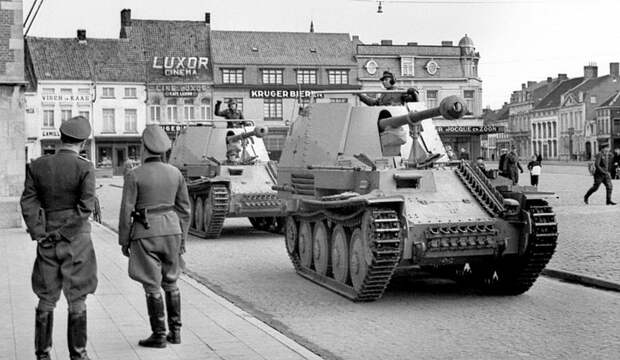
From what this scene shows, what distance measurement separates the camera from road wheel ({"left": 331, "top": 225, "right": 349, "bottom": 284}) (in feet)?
36.4

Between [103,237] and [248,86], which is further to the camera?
[248,86]

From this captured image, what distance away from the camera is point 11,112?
65.3ft

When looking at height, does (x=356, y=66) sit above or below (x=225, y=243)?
above

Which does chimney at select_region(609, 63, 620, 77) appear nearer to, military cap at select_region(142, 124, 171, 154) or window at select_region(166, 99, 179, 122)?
window at select_region(166, 99, 179, 122)

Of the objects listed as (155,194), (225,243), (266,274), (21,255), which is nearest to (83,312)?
(155,194)

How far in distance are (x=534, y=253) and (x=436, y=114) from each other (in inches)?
76.6

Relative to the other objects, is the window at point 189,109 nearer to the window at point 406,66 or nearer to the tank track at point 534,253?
the window at point 406,66

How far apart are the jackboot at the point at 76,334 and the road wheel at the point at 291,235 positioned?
21.5 ft

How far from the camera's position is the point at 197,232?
19.4 m

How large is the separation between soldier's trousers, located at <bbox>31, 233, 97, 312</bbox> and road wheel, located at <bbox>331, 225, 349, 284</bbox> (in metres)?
4.64

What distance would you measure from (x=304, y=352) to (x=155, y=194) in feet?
5.84

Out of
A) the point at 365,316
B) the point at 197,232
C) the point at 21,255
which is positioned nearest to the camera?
the point at 365,316

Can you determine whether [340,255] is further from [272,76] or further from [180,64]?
[272,76]

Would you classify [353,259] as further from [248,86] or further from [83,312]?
[248,86]
